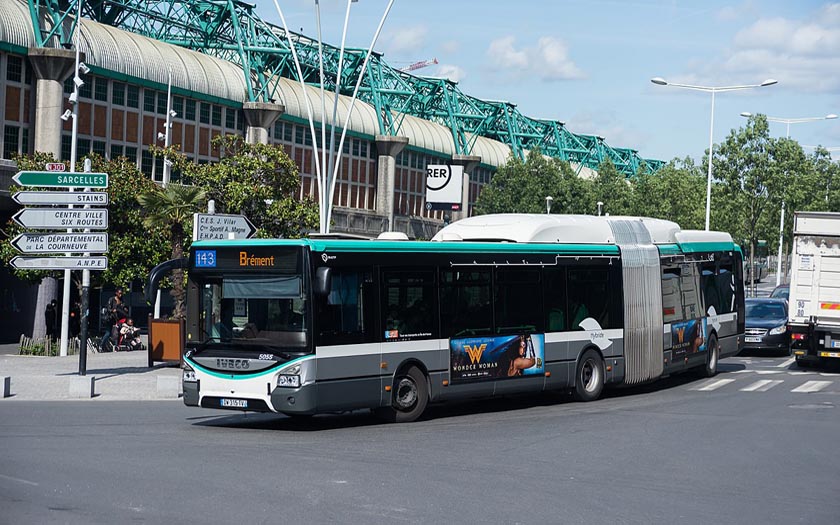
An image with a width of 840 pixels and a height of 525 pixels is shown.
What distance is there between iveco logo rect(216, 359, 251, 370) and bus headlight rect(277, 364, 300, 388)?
0.52m

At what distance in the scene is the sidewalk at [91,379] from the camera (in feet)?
65.2

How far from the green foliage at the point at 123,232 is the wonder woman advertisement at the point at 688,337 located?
54.0 feet

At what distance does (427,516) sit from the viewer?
945cm

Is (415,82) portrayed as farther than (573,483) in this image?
Yes

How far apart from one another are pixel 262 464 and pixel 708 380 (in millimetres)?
15762

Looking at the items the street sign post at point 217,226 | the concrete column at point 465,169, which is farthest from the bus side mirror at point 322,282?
the concrete column at point 465,169

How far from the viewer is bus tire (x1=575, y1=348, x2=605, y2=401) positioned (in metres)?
20.2

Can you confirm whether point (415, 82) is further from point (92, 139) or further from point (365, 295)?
point (365, 295)

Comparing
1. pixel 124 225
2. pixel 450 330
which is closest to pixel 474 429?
pixel 450 330

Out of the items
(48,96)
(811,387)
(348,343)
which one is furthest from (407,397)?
(48,96)

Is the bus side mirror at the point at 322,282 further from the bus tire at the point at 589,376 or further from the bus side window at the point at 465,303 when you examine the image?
the bus tire at the point at 589,376

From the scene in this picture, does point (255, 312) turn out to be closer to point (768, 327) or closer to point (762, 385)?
point (762, 385)

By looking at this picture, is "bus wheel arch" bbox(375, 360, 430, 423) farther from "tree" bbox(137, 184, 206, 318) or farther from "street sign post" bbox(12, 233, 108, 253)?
"tree" bbox(137, 184, 206, 318)

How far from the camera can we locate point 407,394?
16641 mm
